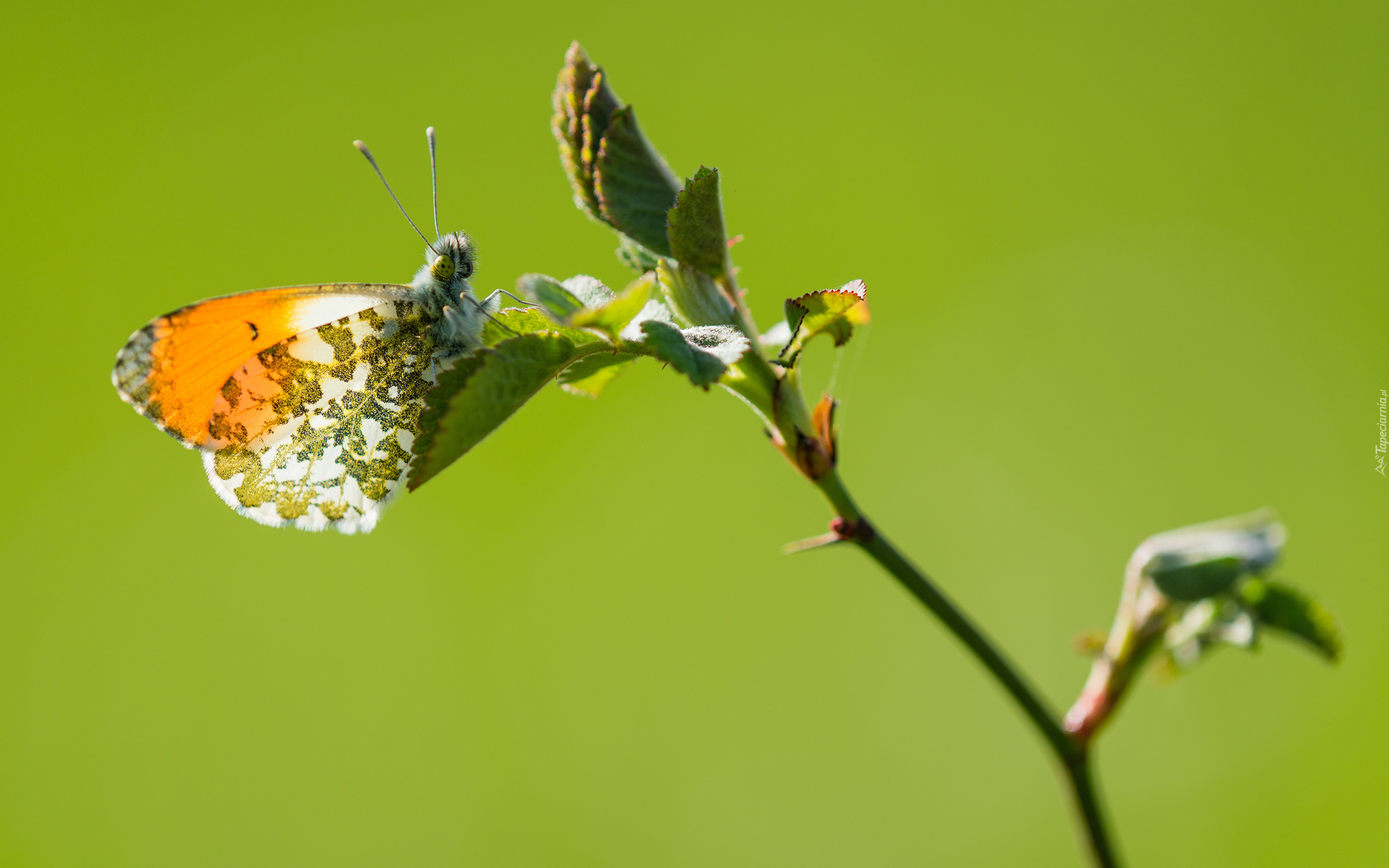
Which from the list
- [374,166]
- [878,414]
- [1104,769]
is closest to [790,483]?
[878,414]

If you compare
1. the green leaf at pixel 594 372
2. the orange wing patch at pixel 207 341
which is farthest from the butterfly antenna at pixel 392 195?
the green leaf at pixel 594 372

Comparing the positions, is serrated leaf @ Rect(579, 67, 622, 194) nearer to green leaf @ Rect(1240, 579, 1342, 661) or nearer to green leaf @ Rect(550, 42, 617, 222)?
green leaf @ Rect(550, 42, 617, 222)

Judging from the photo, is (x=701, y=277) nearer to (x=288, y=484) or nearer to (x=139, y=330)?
(x=288, y=484)

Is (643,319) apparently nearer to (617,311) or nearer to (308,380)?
(617,311)

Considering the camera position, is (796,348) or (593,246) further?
(593,246)

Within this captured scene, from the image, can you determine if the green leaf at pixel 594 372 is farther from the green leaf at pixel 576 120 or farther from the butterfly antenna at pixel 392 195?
the butterfly antenna at pixel 392 195

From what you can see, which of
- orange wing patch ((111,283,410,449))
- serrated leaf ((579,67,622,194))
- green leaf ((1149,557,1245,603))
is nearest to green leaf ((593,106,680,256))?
serrated leaf ((579,67,622,194))
